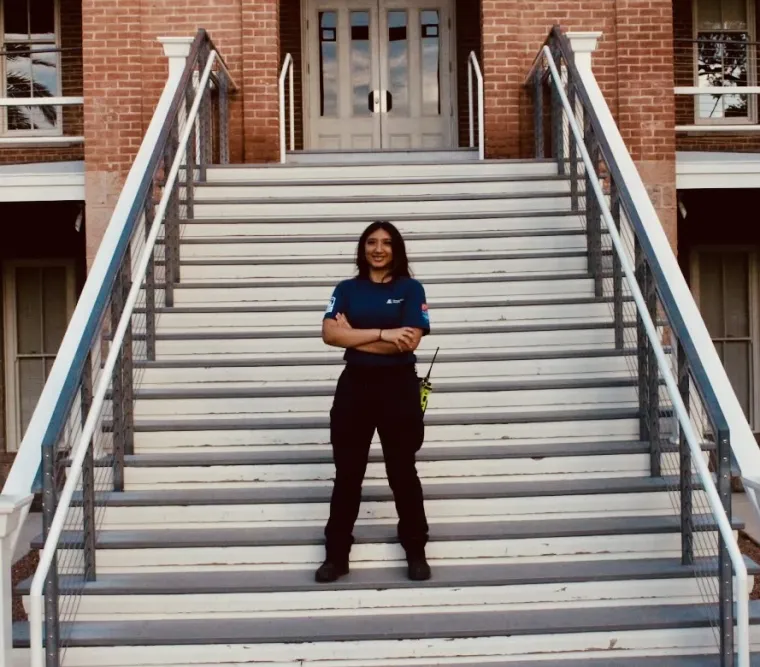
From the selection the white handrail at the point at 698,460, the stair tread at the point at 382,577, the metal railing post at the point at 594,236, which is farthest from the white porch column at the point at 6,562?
the metal railing post at the point at 594,236

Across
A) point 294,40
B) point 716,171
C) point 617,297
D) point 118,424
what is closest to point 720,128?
point 716,171

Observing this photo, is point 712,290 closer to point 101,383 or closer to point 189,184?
point 189,184

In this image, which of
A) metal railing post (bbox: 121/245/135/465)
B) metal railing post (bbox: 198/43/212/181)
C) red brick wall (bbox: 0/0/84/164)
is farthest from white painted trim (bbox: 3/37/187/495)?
red brick wall (bbox: 0/0/84/164)

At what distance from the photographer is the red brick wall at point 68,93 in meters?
12.0

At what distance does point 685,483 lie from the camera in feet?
16.6

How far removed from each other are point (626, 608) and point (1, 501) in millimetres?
2818

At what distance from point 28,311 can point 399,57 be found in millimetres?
5365

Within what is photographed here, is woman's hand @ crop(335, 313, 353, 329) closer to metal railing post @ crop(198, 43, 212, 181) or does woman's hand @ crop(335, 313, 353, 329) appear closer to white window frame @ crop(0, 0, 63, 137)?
metal railing post @ crop(198, 43, 212, 181)

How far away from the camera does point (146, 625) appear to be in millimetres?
4848

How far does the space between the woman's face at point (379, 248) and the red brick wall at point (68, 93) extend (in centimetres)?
782

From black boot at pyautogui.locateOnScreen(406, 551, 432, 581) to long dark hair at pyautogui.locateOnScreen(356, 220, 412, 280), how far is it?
130 centimetres

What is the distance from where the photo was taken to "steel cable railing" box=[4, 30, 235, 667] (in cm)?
459

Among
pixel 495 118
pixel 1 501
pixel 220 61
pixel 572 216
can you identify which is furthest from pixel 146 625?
pixel 495 118

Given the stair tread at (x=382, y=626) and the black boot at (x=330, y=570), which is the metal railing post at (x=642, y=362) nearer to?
the stair tread at (x=382, y=626)
